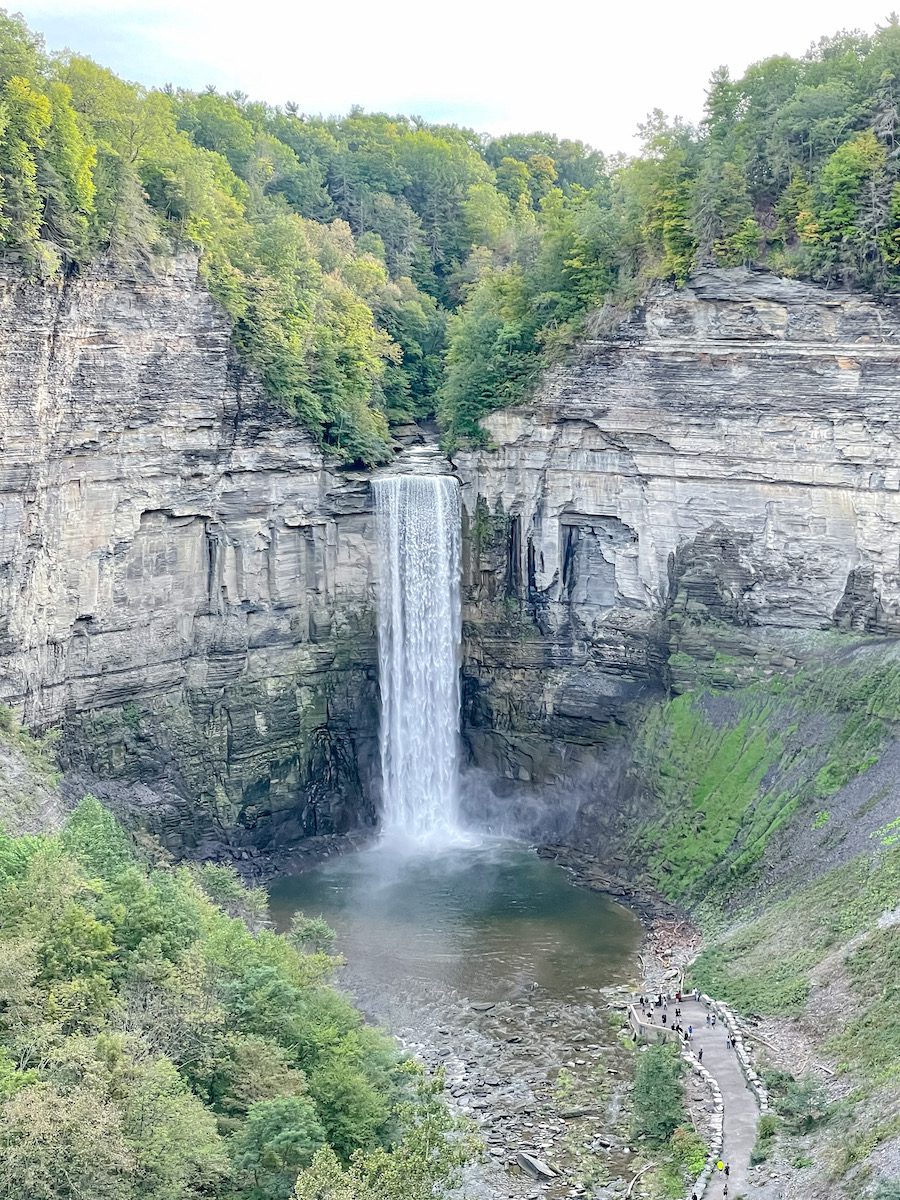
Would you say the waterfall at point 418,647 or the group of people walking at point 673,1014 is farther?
the waterfall at point 418,647

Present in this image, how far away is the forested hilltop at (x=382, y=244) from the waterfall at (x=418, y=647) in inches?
99.7

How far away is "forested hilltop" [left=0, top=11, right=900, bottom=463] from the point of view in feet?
150

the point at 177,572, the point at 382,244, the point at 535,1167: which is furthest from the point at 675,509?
the point at 382,244

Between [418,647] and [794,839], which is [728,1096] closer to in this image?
[794,839]

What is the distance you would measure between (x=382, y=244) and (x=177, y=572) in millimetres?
25662

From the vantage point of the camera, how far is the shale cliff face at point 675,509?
155 feet

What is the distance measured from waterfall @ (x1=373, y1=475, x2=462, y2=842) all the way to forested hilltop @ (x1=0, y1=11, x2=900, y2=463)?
99.7 inches

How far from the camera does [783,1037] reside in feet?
117

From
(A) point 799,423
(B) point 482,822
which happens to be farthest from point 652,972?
(A) point 799,423

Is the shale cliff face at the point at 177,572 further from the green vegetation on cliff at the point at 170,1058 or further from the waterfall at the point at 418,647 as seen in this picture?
the green vegetation on cliff at the point at 170,1058

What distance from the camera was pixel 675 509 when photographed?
51.3 meters

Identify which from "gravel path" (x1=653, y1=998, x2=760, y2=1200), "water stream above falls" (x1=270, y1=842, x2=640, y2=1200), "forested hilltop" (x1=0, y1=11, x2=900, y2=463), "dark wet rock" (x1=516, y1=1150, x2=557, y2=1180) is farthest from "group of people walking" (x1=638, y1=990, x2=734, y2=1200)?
"forested hilltop" (x1=0, y1=11, x2=900, y2=463)

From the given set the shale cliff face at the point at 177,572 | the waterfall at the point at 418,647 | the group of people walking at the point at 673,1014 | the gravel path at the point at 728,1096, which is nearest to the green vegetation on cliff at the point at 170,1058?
the gravel path at the point at 728,1096

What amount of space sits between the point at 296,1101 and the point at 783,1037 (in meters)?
13.6
